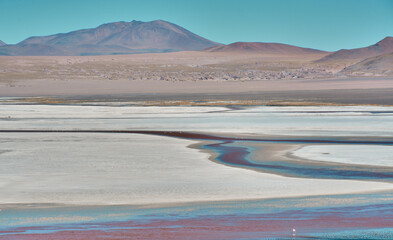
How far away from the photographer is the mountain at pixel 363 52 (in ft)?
440

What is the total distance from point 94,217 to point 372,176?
518cm

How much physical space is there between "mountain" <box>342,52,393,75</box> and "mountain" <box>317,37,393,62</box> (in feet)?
120

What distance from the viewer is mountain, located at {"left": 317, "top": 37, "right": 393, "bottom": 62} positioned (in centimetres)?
13400

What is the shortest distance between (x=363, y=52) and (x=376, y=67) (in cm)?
6198

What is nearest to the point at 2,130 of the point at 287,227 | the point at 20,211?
the point at 20,211

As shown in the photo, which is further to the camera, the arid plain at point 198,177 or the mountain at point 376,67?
the mountain at point 376,67

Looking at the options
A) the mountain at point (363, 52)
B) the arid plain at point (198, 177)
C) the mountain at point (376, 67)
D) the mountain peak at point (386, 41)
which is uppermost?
the mountain peak at point (386, 41)

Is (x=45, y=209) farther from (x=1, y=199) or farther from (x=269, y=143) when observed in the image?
(x=269, y=143)

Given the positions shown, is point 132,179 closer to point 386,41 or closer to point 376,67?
point 376,67

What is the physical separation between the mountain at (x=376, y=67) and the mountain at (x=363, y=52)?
120 feet

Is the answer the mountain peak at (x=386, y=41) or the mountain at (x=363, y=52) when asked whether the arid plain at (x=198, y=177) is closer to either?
the mountain at (x=363, y=52)

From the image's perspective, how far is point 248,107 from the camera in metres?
29.9

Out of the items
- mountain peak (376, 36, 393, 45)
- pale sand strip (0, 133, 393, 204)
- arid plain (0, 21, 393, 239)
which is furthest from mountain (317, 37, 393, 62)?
pale sand strip (0, 133, 393, 204)

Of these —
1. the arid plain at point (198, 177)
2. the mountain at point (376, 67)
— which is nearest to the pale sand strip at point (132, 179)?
the arid plain at point (198, 177)
